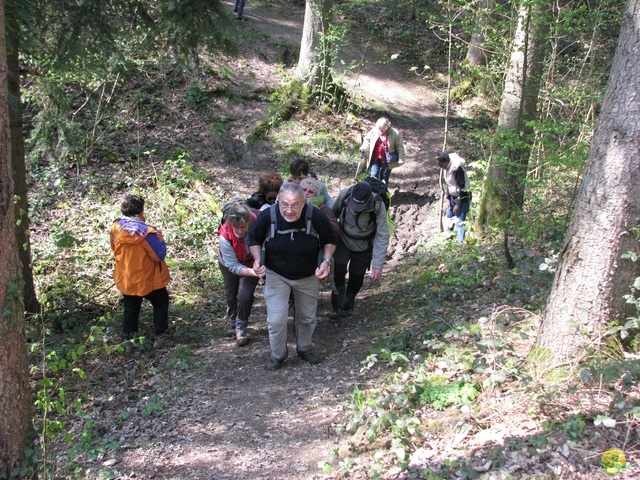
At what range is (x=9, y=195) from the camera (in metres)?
3.67

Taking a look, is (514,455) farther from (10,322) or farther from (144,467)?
(10,322)

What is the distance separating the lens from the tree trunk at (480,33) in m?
9.12

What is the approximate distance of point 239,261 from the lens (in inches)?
251

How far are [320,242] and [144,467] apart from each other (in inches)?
104

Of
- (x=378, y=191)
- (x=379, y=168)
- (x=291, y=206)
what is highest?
(x=379, y=168)

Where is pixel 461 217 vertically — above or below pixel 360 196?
below

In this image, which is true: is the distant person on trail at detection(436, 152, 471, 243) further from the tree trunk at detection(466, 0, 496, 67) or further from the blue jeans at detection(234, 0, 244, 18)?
the blue jeans at detection(234, 0, 244, 18)

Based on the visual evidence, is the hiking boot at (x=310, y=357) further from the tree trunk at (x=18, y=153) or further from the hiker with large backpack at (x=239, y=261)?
the tree trunk at (x=18, y=153)

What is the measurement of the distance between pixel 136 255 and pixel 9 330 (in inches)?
98.7

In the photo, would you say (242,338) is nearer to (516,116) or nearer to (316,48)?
(516,116)

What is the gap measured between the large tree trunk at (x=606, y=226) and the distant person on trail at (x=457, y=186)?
5180mm

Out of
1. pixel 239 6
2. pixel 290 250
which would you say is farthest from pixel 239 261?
pixel 239 6

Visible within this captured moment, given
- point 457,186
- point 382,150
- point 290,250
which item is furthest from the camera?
point 382,150

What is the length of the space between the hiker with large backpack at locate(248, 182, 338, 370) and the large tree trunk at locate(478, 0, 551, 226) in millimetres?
3434
